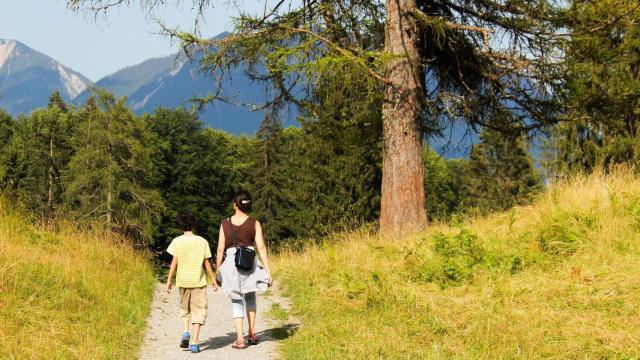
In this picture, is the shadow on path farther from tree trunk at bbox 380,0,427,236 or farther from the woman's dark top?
tree trunk at bbox 380,0,427,236

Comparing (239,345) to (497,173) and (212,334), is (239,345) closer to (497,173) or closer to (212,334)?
(212,334)

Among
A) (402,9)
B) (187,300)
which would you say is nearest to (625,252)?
(187,300)

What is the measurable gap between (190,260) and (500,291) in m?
3.53

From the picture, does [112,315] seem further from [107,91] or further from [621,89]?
[107,91]

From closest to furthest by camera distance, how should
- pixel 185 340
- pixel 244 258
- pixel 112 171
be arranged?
pixel 244 258 < pixel 185 340 < pixel 112 171

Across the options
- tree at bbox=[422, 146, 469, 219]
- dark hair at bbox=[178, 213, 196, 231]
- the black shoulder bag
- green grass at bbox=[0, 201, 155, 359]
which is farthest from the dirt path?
tree at bbox=[422, 146, 469, 219]

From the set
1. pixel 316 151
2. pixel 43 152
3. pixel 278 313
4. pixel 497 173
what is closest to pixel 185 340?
pixel 278 313

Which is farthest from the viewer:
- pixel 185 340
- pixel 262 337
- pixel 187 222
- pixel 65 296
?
pixel 262 337

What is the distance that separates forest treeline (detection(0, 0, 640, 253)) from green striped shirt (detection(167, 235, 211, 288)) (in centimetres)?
381

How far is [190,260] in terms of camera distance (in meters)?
7.29

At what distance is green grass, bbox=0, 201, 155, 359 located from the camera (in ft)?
19.9

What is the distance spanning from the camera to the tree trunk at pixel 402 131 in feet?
37.5

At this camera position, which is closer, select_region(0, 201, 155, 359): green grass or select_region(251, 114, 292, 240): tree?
select_region(0, 201, 155, 359): green grass

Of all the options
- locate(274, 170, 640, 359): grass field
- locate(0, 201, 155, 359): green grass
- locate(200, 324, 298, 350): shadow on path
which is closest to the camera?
locate(274, 170, 640, 359): grass field
